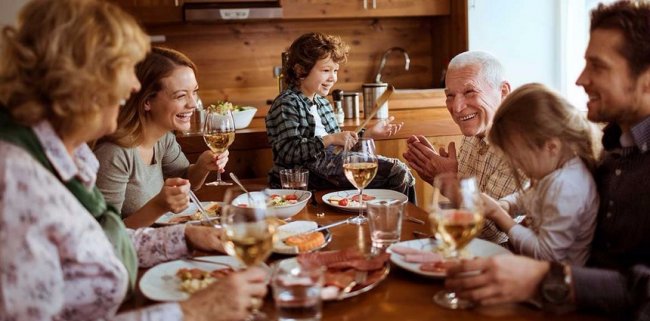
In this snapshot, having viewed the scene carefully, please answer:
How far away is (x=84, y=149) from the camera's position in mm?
1170

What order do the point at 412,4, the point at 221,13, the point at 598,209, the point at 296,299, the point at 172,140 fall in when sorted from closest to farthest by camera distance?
the point at 296,299, the point at 598,209, the point at 172,140, the point at 221,13, the point at 412,4

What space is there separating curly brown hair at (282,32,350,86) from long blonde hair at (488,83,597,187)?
180cm

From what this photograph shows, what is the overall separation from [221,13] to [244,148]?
1.35 meters

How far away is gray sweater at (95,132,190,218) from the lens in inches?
75.2

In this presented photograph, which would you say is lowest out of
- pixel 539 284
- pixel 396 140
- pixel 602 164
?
pixel 396 140

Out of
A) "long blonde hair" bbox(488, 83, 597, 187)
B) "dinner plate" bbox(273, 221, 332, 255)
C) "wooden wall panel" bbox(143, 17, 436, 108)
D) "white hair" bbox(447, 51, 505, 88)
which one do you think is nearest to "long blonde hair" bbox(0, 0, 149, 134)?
"dinner plate" bbox(273, 221, 332, 255)

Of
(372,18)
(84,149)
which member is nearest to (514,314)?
(84,149)

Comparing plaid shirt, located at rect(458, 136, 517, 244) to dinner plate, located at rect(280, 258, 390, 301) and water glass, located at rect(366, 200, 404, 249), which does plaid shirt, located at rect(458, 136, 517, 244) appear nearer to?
water glass, located at rect(366, 200, 404, 249)

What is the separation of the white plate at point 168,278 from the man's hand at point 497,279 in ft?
1.50

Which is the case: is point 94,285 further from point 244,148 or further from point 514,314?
point 244,148

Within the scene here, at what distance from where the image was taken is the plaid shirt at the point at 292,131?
2.83m

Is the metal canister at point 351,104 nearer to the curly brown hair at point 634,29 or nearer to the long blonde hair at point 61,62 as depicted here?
the curly brown hair at point 634,29

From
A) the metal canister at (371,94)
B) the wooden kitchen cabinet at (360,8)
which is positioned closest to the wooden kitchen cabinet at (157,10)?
the wooden kitchen cabinet at (360,8)

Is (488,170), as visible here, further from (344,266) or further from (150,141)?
(150,141)
